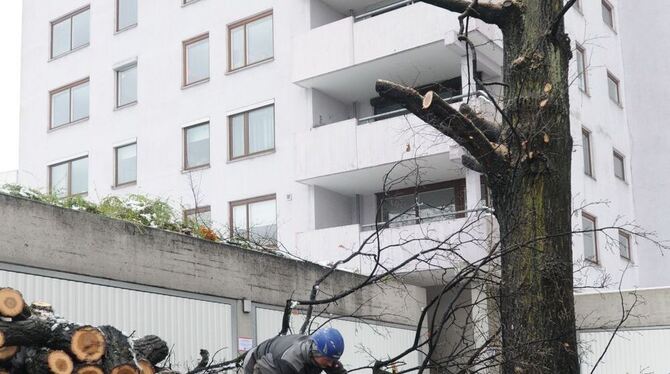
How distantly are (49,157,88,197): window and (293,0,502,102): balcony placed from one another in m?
8.15

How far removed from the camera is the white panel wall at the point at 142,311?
39.9 feet

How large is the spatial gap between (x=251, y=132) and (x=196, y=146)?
75.0 inches

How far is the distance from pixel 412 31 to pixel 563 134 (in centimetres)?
1354

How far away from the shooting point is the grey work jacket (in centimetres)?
809

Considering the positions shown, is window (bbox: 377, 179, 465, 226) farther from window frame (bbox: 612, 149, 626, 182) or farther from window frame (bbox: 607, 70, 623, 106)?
window frame (bbox: 607, 70, 623, 106)

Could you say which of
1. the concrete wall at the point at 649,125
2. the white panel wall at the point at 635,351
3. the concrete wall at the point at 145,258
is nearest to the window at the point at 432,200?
the white panel wall at the point at 635,351

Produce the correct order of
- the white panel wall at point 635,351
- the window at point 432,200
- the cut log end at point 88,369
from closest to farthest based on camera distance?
the cut log end at point 88,369
the white panel wall at point 635,351
the window at point 432,200

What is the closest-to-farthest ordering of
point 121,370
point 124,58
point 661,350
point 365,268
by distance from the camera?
point 121,370 → point 661,350 → point 365,268 → point 124,58

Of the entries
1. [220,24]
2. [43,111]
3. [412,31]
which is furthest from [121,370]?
[43,111]

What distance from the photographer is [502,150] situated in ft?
32.0

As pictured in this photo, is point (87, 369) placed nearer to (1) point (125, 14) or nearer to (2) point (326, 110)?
(2) point (326, 110)

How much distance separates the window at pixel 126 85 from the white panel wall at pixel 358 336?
12.7 metres

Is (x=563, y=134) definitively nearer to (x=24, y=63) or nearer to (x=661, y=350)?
(x=661, y=350)

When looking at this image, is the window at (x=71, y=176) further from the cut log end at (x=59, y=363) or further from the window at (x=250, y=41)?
the cut log end at (x=59, y=363)
